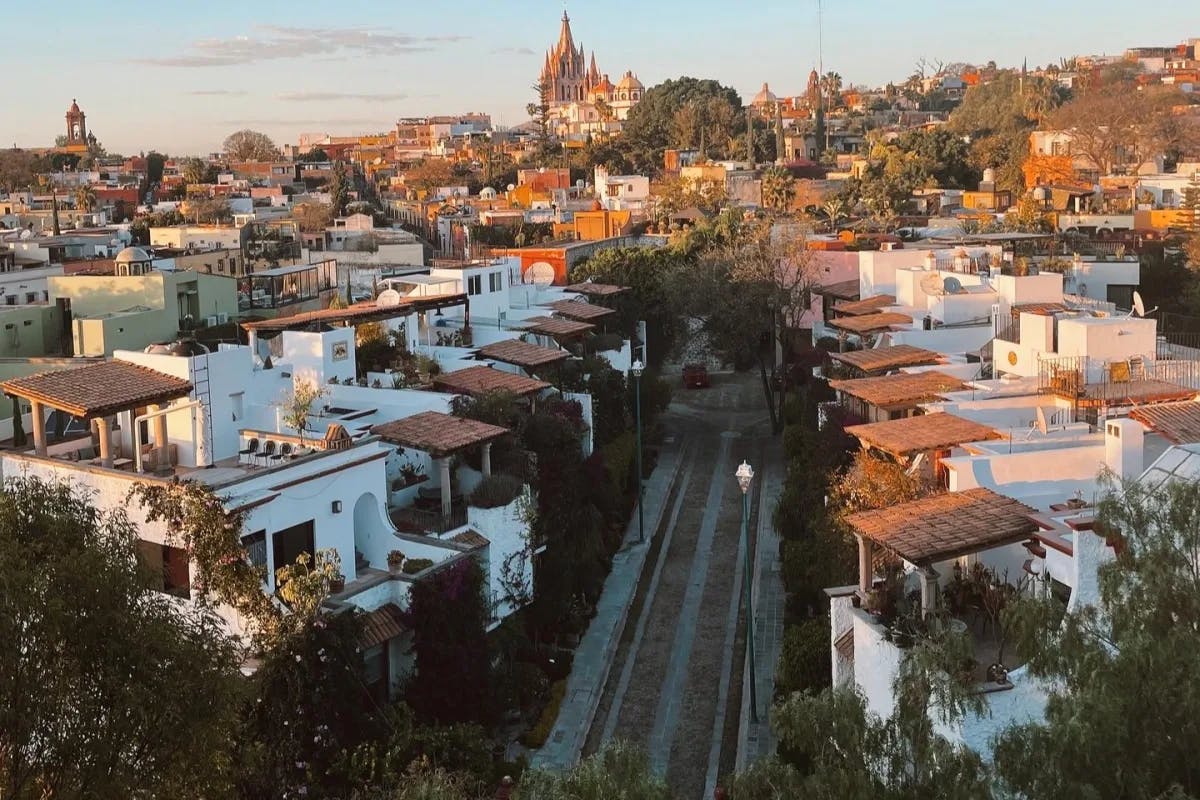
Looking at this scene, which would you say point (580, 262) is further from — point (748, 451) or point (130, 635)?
point (130, 635)

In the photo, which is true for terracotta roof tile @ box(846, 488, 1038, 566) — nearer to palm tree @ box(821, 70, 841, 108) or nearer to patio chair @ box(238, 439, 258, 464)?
patio chair @ box(238, 439, 258, 464)

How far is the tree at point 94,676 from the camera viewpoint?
905 centimetres

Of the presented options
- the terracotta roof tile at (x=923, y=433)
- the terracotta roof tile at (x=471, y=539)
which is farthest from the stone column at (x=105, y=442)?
the terracotta roof tile at (x=923, y=433)

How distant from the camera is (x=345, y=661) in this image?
48.0 ft

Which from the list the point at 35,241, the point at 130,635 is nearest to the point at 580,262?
the point at 35,241

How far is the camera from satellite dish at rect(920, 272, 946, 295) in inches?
1125

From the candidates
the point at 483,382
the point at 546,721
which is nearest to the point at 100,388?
the point at 546,721

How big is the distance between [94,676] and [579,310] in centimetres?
2392

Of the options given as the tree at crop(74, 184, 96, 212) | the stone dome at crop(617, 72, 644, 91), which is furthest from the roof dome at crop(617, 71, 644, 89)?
the tree at crop(74, 184, 96, 212)

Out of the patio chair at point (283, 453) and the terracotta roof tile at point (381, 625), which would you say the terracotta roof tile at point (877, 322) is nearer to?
the patio chair at point (283, 453)

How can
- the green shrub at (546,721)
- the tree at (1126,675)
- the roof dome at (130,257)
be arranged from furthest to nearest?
the roof dome at (130,257) → the green shrub at (546,721) → the tree at (1126,675)

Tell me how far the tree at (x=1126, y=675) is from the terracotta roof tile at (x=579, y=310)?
956 inches

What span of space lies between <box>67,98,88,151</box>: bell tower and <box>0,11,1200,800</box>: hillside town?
73.3 m

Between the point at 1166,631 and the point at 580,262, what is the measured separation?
35682mm
